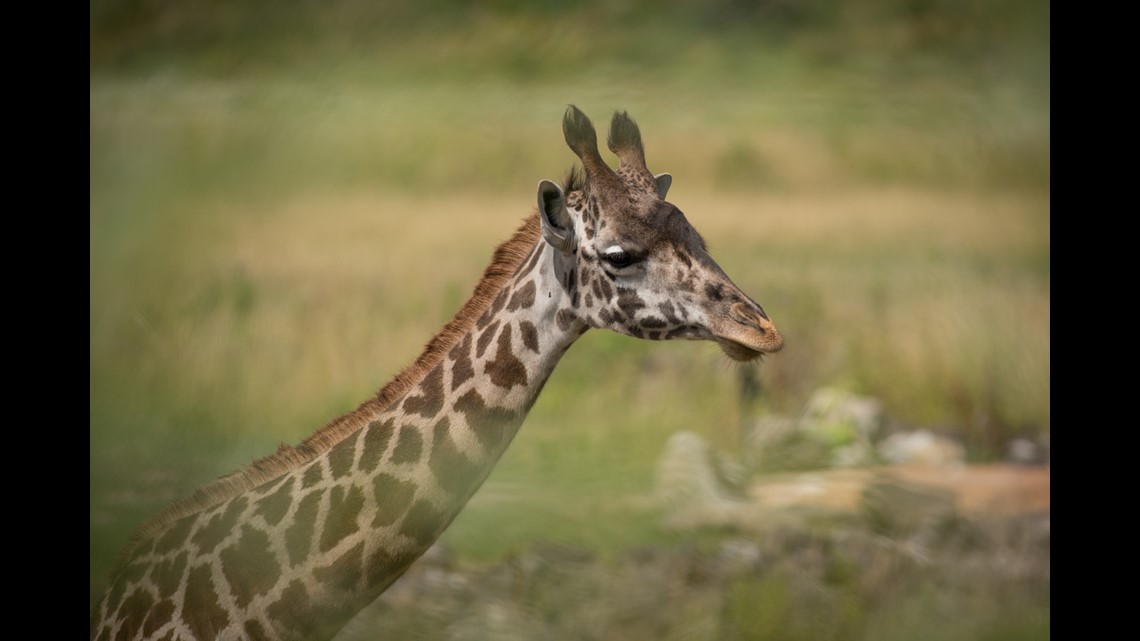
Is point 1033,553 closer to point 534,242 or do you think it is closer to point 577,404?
point 577,404

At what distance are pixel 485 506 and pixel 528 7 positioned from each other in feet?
5.56

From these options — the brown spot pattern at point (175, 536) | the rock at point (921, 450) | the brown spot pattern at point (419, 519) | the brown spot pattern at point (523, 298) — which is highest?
the brown spot pattern at point (523, 298)

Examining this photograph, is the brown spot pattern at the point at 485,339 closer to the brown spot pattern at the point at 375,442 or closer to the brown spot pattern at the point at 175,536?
the brown spot pattern at the point at 375,442

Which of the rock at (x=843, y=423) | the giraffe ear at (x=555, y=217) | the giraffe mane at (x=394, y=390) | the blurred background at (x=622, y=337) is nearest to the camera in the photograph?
the giraffe ear at (x=555, y=217)

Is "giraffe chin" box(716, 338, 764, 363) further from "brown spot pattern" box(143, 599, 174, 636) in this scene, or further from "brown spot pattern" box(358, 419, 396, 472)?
"brown spot pattern" box(143, 599, 174, 636)

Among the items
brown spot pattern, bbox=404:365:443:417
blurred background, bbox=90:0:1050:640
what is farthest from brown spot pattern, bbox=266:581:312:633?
blurred background, bbox=90:0:1050:640

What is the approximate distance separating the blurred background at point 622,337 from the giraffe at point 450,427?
3.29 feet

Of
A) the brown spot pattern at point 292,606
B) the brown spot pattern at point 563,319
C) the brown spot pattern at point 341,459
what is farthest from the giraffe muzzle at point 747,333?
the brown spot pattern at point 292,606

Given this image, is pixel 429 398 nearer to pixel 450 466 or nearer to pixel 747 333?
pixel 450 466

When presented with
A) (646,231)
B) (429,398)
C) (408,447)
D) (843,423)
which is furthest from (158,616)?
(843,423)

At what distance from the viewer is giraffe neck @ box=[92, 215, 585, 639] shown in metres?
3.43

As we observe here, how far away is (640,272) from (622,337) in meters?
1.37

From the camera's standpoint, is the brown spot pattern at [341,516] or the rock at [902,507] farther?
the rock at [902,507]

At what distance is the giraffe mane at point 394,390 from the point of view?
362 centimetres
